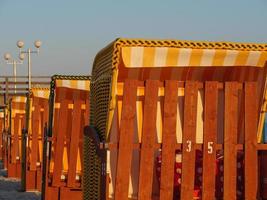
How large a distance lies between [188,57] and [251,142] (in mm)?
863

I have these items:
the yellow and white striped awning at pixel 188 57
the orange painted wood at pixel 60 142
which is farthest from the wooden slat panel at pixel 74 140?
the yellow and white striped awning at pixel 188 57

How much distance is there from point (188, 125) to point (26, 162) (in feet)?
22.7

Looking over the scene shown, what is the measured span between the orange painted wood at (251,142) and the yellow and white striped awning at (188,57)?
341mm

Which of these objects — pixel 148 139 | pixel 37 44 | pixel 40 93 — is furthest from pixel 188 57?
pixel 37 44

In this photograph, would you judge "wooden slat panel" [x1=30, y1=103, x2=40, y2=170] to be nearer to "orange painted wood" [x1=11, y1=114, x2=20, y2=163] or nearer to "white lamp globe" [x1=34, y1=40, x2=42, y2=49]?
"orange painted wood" [x1=11, y1=114, x2=20, y2=163]

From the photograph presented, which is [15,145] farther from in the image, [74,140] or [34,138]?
[74,140]

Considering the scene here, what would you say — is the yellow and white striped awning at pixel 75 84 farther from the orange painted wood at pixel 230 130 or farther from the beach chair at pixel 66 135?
the orange painted wood at pixel 230 130

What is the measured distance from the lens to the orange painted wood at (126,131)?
4.81m

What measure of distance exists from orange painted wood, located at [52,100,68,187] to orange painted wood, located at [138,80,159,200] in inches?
138

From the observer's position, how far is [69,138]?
8.49m

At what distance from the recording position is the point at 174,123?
491 cm

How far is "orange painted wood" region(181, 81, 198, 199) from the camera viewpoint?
4.90 m

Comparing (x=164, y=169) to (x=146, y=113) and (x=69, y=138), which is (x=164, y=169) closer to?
(x=146, y=113)

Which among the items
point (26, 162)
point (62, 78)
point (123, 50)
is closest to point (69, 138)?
point (62, 78)
